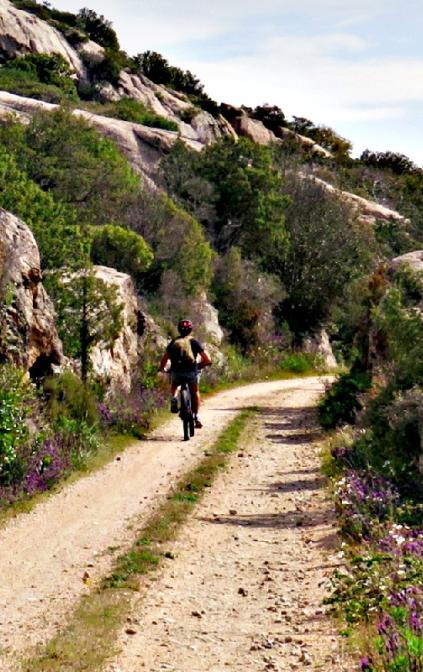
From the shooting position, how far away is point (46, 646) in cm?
693

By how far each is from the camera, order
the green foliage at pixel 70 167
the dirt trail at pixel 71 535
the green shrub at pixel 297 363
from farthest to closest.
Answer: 1. the green shrub at pixel 297 363
2. the green foliage at pixel 70 167
3. the dirt trail at pixel 71 535

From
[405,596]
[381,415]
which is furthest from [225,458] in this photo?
[405,596]

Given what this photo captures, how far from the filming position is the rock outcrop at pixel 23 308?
15.0 meters

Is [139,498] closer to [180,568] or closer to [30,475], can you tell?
[30,475]

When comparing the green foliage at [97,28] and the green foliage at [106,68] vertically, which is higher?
the green foliage at [97,28]

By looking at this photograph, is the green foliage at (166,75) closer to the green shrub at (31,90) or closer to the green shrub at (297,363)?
the green shrub at (31,90)

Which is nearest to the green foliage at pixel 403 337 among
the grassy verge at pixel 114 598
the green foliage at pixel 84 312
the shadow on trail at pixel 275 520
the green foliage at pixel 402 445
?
the green foliage at pixel 402 445

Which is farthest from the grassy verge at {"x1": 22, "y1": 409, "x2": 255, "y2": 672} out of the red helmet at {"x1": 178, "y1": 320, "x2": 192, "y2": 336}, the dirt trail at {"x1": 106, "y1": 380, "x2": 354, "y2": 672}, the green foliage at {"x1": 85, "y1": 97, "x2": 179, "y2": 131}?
the green foliage at {"x1": 85, "y1": 97, "x2": 179, "y2": 131}

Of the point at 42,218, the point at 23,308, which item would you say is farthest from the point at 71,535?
the point at 42,218

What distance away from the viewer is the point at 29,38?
76000 millimetres

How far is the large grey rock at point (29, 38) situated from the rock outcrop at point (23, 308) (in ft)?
201

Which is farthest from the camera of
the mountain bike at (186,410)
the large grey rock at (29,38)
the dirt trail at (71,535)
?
the large grey rock at (29,38)

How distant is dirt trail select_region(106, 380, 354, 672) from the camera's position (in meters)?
6.84

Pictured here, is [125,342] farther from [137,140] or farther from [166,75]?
[166,75]
